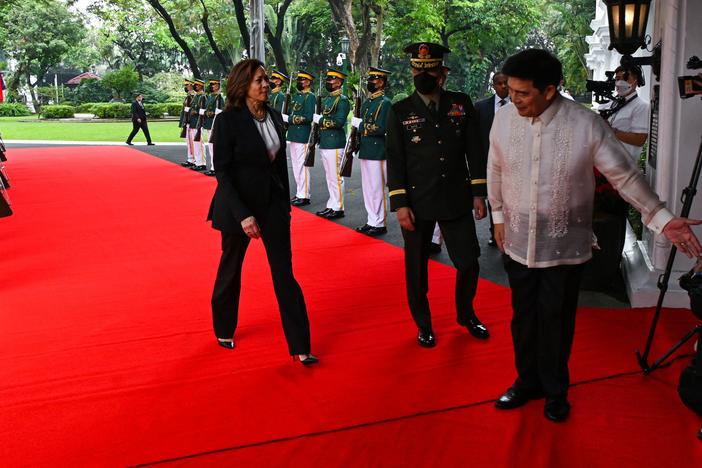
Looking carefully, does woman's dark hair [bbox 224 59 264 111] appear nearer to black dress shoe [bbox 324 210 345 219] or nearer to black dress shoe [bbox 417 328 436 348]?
black dress shoe [bbox 417 328 436 348]

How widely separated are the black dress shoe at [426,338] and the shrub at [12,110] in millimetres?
46791

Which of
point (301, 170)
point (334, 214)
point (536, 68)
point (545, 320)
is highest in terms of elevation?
point (536, 68)

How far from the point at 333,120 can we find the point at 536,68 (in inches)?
283

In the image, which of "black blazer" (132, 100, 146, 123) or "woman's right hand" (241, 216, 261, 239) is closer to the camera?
"woman's right hand" (241, 216, 261, 239)

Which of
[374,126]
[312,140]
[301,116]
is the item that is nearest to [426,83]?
[374,126]

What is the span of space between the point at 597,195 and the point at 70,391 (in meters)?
4.21

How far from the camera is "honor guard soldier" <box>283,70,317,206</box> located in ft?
36.2

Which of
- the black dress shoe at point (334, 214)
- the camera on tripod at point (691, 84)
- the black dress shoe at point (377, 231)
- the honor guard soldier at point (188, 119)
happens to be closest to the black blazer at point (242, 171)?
the camera on tripod at point (691, 84)

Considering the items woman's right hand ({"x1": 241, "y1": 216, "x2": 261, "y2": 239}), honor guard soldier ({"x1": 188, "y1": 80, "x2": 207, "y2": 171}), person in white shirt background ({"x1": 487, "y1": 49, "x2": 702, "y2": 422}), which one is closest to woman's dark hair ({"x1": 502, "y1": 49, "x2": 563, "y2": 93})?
person in white shirt background ({"x1": 487, "y1": 49, "x2": 702, "y2": 422})

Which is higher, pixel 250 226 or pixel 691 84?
pixel 691 84

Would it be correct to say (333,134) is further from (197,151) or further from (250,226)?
(197,151)

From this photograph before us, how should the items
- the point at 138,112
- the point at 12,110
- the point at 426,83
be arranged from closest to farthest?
the point at 426,83 < the point at 138,112 < the point at 12,110

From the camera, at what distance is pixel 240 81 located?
14.8 feet

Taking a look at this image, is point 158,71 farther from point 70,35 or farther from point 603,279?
point 603,279
